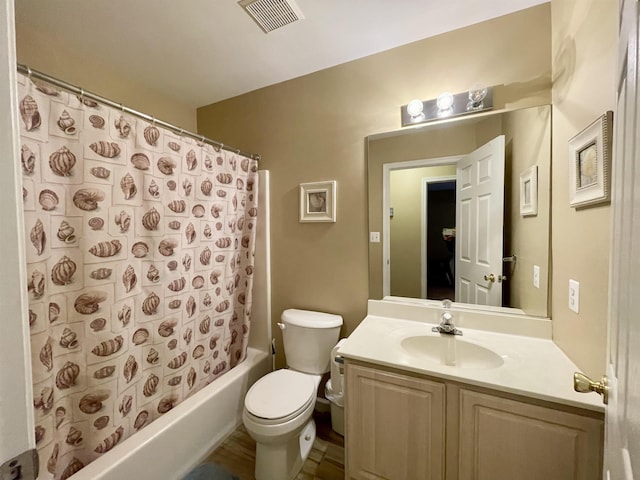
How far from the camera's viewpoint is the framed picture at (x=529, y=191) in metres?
1.30

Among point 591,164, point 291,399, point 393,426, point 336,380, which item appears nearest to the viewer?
point 591,164

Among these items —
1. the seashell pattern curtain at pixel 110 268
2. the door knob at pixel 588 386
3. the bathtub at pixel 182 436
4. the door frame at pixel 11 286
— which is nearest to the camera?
the door frame at pixel 11 286

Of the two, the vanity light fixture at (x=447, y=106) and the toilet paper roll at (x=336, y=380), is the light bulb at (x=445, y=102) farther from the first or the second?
the toilet paper roll at (x=336, y=380)

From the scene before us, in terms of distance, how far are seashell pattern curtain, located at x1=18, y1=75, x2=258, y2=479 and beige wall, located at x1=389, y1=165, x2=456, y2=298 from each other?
117 centimetres

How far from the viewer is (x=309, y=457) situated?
1526mm

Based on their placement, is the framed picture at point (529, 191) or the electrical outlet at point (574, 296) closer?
the electrical outlet at point (574, 296)

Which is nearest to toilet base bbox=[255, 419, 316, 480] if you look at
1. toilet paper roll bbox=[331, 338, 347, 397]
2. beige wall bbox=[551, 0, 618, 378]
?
toilet paper roll bbox=[331, 338, 347, 397]

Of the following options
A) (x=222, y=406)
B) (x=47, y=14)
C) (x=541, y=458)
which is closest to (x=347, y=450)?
(x=541, y=458)

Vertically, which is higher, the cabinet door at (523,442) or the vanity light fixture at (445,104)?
the vanity light fixture at (445,104)

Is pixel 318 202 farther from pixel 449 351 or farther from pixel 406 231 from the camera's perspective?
pixel 449 351

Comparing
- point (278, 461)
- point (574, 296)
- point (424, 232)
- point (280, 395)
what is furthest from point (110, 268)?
point (574, 296)

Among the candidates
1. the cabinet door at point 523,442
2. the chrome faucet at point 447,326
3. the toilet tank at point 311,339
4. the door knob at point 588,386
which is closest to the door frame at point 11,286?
the door knob at point 588,386

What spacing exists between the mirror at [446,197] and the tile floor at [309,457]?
950mm

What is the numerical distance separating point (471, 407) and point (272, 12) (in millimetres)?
1979
